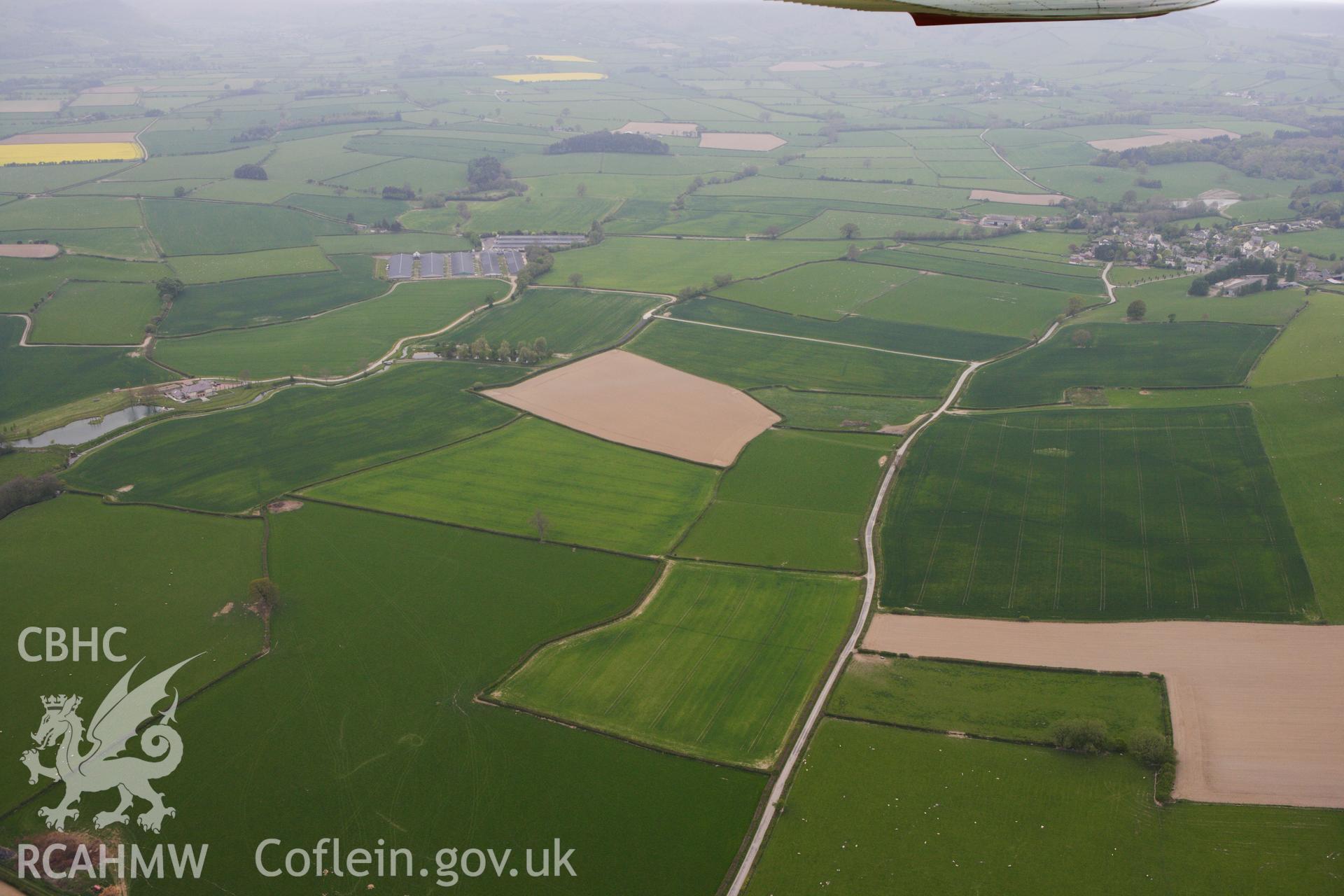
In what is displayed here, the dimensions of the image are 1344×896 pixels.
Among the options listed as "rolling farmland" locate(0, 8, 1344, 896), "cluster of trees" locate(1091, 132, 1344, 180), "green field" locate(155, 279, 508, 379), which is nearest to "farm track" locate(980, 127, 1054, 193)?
"cluster of trees" locate(1091, 132, 1344, 180)

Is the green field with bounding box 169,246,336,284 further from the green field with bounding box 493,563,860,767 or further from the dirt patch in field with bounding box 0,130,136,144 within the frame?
the dirt patch in field with bounding box 0,130,136,144

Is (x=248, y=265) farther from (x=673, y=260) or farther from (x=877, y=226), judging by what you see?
(x=877, y=226)

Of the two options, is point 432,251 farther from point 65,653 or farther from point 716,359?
point 65,653

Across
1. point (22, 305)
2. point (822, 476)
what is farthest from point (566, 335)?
point (22, 305)

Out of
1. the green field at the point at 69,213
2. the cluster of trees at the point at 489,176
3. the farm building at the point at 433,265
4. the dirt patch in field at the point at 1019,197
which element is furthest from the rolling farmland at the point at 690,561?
the cluster of trees at the point at 489,176

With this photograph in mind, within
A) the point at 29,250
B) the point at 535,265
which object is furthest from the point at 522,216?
the point at 29,250

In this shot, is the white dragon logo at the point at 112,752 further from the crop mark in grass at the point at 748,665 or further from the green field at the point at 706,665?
the crop mark in grass at the point at 748,665
